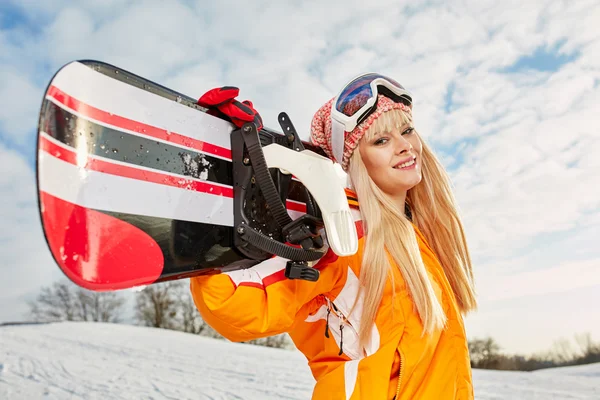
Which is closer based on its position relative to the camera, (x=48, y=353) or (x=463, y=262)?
(x=463, y=262)

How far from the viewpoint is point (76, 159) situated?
1.17 m

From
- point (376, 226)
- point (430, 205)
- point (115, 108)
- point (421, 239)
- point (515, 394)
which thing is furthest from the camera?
point (515, 394)

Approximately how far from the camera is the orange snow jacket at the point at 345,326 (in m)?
1.41

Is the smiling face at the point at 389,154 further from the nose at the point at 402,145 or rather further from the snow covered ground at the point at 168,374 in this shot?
the snow covered ground at the point at 168,374

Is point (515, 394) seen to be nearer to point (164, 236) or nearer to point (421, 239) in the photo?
point (421, 239)

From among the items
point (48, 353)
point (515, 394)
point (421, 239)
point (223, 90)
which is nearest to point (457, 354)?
point (421, 239)

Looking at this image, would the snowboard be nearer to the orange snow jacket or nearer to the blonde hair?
the orange snow jacket

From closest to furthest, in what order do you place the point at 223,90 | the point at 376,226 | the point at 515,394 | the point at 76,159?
the point at 76,159 < the point at 223,90 < the point at 376,226 < the point at 515,394

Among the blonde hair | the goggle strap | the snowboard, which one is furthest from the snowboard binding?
the goggle strap

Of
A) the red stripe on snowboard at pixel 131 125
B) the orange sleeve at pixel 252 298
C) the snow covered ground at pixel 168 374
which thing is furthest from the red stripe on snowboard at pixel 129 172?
the snow covered ground at pixel 168 374

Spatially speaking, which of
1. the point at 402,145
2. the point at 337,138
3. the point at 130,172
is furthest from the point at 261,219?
the point at 402,145

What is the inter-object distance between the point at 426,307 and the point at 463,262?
591mm

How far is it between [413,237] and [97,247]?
3.66ft

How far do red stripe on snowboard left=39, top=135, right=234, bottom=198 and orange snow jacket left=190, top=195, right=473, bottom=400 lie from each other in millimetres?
257
